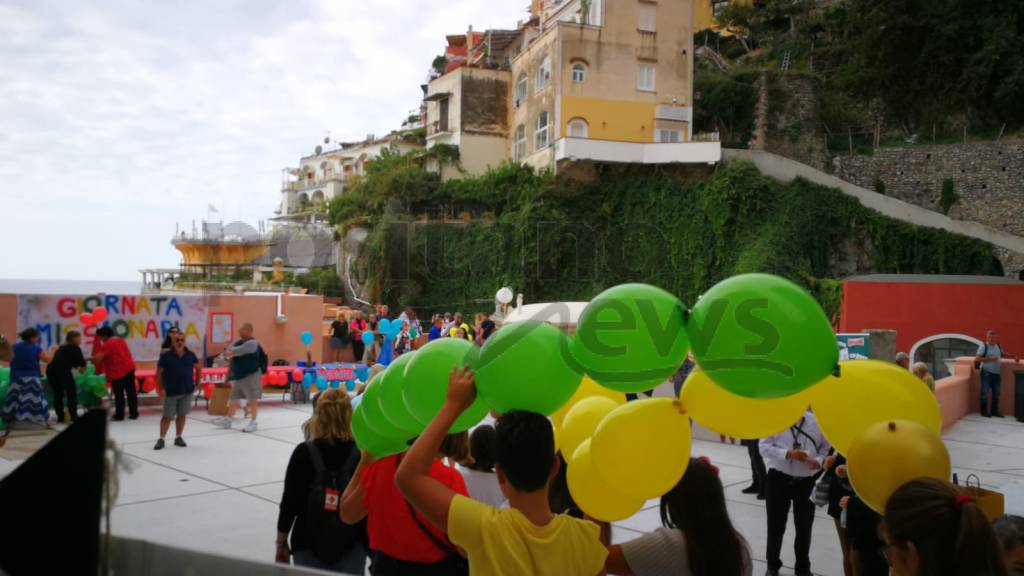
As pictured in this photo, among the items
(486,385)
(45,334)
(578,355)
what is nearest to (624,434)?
(578,355)

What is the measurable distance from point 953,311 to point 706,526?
17868 mm

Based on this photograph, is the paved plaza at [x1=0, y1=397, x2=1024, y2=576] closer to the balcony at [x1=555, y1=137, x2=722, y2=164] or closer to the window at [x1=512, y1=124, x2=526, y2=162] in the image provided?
the balcony at [x1=555, y1=137, x2=722, y2=164]

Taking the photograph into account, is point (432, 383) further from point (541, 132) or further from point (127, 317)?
point (541, 132)

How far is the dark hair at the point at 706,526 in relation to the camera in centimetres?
272

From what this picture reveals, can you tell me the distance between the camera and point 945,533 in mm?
2129

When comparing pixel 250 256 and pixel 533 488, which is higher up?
pixel 250 256

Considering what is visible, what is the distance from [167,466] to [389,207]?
89.1ft

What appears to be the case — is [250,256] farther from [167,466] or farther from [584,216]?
[167,466]

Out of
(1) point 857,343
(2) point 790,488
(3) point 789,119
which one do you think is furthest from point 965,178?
(2) point 790,488

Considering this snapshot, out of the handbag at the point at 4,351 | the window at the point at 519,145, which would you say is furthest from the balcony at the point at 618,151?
the handbag at the point at 4,351

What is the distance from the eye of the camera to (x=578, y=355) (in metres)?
3.04

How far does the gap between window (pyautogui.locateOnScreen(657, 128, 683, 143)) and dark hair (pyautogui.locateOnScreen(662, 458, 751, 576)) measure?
31474 millimetres

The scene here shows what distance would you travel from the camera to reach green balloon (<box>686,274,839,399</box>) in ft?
9.07

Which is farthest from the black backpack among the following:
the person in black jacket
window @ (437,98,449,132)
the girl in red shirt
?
window @ (437,98,449,132)
